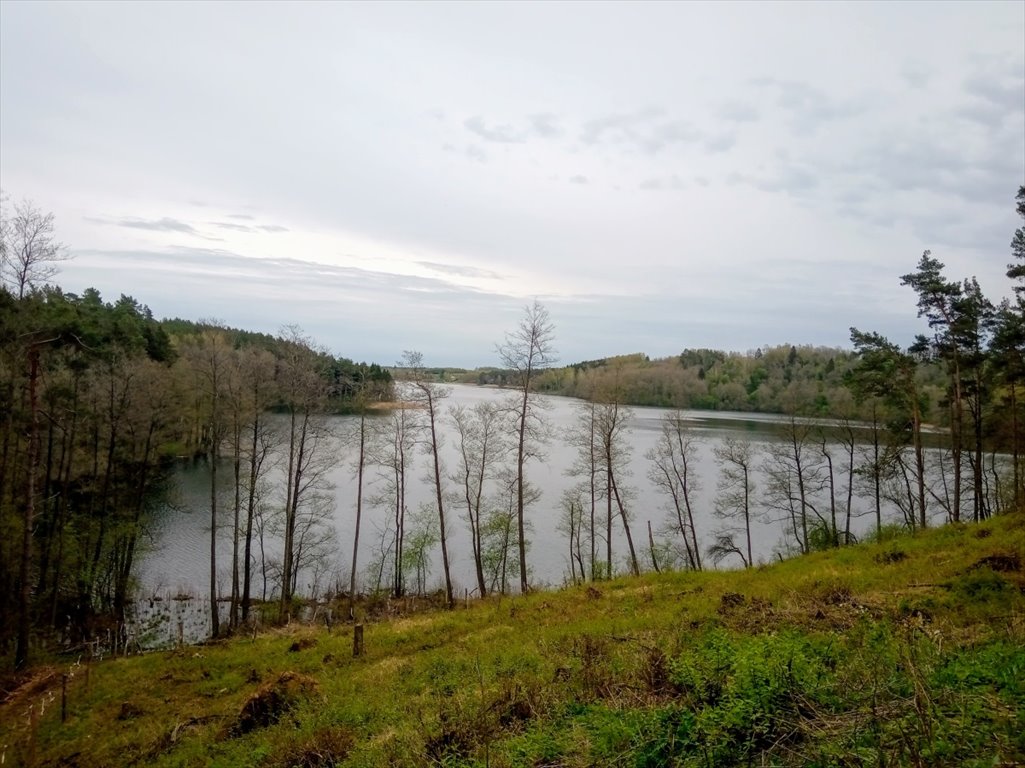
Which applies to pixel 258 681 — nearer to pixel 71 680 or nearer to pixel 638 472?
pixel 71 680

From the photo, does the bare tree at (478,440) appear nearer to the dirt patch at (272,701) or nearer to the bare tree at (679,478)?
the bare tree at (679,478)

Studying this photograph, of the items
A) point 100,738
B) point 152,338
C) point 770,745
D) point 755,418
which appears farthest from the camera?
point 755,418

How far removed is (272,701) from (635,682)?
5.80 metres

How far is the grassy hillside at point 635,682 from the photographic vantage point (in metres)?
3.72

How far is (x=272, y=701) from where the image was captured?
8.06m

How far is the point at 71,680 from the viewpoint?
39.4 feet

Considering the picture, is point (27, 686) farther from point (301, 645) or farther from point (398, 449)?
point (398, 449)

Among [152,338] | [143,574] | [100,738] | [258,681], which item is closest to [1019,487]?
[258,681]

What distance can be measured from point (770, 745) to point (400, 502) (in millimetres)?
21728

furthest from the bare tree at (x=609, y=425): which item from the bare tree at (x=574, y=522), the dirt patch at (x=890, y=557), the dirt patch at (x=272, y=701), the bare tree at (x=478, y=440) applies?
the dirt patch at (x=272, y=701)

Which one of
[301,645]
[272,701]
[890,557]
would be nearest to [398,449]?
[301,645]

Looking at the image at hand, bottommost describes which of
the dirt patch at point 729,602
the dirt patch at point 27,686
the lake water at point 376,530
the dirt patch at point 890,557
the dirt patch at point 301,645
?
the lake water at point 376,530

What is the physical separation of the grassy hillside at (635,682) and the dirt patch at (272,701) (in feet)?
0.09

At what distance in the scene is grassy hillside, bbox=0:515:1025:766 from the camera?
3.72 metres
